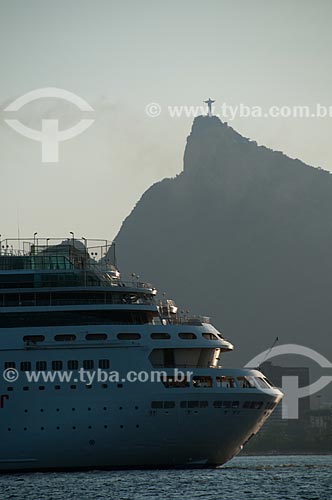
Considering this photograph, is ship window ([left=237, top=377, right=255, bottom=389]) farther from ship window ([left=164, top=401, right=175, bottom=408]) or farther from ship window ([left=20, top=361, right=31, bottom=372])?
ship window ([left=20, top=361, right=31, bottom=372])

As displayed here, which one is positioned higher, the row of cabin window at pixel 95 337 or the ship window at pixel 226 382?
the row of cabin window at pixel 95 337

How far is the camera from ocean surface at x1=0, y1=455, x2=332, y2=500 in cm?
7056

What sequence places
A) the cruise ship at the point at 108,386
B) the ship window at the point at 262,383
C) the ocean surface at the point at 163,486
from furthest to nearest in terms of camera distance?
the ship window at the point at 262,383 < the cruise ship at the point at 108,386 < the ocean surface at the point at 163,486

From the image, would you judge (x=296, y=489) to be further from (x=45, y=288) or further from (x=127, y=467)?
(x=45, y=288)

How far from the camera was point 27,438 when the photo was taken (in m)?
82.4

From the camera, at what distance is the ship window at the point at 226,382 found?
278ft

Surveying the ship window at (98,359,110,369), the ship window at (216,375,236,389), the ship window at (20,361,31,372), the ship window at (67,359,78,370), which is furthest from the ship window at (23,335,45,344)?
the ship window at (216,375,236,389)

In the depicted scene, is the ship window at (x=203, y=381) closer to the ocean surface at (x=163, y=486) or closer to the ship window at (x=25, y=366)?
the ocean surface at (x=163, y=486)

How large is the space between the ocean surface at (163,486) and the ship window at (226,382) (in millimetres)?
5466

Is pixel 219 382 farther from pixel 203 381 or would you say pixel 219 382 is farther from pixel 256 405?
pixel 256 405

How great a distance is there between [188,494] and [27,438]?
48.9ft

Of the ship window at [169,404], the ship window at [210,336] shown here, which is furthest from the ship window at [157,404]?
the ship window at [210,336]

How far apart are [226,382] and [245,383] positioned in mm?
1572

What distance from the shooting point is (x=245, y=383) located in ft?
282
